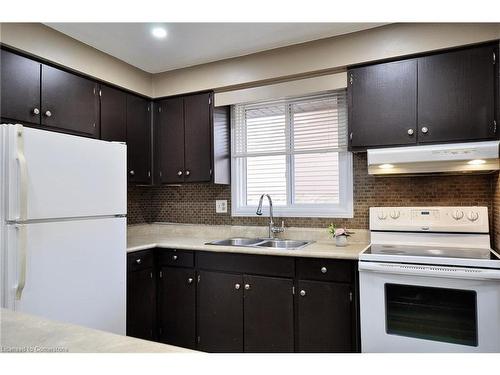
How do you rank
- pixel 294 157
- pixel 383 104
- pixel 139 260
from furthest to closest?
pixel 294 157 < pixel 139 260 < pixel 383 104

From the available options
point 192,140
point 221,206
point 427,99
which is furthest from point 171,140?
point 427,99

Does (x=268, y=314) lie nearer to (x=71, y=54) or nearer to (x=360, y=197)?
(x=360, y=197)

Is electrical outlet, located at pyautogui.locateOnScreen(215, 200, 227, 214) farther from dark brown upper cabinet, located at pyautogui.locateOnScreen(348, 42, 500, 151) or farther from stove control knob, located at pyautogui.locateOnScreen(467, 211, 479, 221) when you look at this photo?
stove control knob, located at pyautogui.locateOnScreen(467, 211, 479, 221)

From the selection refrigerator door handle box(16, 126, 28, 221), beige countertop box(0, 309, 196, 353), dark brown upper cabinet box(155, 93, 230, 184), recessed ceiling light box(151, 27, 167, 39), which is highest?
recessed ceiling light box(151, 27, 167, 39)

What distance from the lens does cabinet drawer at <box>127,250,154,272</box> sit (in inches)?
99.1

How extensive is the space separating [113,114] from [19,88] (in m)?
0.76

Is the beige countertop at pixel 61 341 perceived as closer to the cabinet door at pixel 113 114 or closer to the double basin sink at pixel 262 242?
the double basin sink at pixel 262 242

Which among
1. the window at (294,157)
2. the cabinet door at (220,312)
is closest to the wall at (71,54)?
the window at (294,157)

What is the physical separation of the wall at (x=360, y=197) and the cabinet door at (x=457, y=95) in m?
0.41

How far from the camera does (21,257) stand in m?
1.65

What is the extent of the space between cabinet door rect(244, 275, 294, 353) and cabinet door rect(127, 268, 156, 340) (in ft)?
2.66

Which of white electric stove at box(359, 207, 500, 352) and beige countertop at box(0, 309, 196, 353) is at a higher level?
beige countertop at box(0, 309, 196, 353)

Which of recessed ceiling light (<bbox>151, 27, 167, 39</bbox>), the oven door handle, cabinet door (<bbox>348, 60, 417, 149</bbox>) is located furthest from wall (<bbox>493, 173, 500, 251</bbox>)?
recessed ceiling light (<bbox>151, 27, 167, 39</bbox>)

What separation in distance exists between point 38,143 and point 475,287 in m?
2.45
